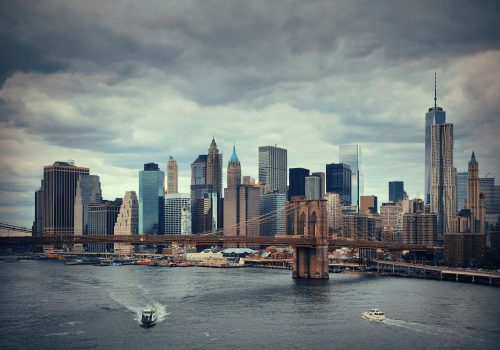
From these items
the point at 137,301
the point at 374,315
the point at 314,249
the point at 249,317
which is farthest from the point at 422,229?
the point at 249,317

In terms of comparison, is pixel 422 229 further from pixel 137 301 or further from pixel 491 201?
pixel 137 301

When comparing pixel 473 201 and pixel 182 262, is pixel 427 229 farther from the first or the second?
pixel 182 262

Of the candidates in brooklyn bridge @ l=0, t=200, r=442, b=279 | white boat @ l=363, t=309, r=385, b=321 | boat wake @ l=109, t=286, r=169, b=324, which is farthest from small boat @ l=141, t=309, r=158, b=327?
brooklyn bridge @ l=0, t=200, r=442, b=279

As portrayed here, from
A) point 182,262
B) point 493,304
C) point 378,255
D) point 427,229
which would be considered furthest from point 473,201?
point 493,304

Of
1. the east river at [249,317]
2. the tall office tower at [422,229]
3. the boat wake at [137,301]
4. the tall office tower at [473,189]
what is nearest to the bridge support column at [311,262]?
the east river at [249,317]

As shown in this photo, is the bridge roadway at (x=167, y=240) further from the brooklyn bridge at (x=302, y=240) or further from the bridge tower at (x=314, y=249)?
the bridge tower at (x=314, y=249)

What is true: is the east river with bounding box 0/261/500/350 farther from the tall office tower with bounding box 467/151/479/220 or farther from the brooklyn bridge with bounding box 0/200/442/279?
the tall office tower with bounding box 467/151/479/220

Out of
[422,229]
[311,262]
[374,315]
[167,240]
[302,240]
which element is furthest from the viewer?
[422,229]

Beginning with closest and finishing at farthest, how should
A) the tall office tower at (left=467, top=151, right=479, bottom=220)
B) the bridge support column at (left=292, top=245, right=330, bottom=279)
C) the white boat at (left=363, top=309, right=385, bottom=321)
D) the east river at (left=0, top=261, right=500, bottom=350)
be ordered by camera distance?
the east river at (left=0, top=261, right=500, bottom=350)
the white boat at (left=363, top=309, right=385, bottom=321)
the bridge support column at (left=292, top=245, right=330, bottom=279)
the tall office tower at (left=467, top=151, right=479, bottom=220)
